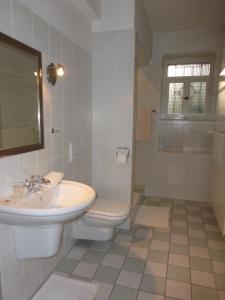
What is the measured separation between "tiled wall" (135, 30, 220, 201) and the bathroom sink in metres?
2.19

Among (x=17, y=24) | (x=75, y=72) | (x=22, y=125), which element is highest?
(x=17, y=24)

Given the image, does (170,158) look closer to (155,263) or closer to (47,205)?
(155,263)

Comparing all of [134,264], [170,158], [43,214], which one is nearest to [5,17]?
[43,214]

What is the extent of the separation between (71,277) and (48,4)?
211 cm

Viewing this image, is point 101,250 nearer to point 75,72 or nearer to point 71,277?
point 71,277

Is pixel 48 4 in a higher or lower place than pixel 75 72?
higher

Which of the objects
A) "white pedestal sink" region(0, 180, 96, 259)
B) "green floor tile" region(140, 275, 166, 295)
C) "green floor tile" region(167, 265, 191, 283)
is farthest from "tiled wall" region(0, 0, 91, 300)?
"green floor tile" region(167, 265, 191, 283)

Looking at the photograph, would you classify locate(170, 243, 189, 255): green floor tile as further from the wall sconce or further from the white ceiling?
the white ceiling

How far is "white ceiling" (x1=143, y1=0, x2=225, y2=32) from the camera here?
2.63 metres

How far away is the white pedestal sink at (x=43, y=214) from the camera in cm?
119

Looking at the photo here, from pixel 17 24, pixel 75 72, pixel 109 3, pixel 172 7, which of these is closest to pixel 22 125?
pixel 17 24

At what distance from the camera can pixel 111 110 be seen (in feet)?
8.42

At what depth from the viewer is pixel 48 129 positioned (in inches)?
71.4

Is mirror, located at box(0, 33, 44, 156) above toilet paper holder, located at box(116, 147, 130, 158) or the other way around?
above
